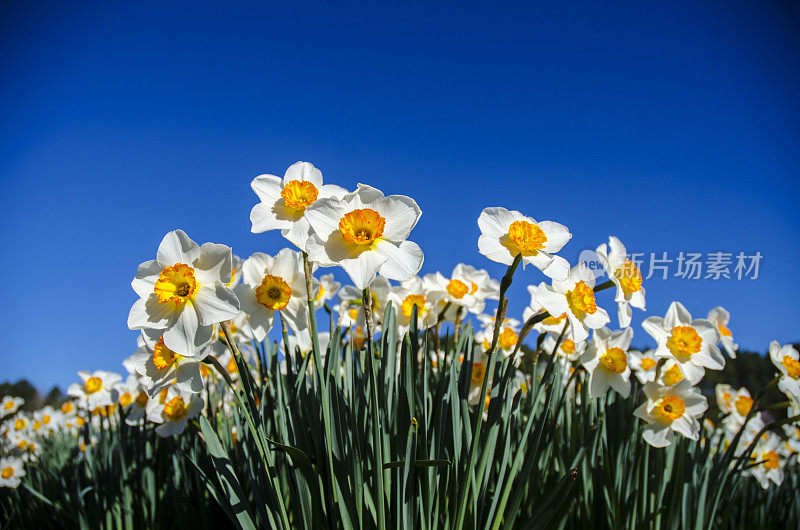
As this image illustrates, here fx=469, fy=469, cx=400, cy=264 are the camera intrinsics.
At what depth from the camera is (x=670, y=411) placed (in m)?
2.03

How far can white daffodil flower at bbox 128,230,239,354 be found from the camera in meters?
1.42

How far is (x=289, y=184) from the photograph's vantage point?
1583mm

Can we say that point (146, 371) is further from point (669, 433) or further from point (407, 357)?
point (669, 433)

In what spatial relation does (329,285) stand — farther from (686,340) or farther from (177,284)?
(686,340)

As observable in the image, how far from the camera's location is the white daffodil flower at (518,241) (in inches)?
59.1

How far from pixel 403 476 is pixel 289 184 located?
1017mm

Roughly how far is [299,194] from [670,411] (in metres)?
1.80

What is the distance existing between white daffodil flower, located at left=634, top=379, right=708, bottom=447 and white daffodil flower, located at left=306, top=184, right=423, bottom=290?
55.6 inches

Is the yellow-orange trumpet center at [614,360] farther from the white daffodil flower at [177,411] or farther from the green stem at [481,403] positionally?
the white daffodil flower at [177,411]

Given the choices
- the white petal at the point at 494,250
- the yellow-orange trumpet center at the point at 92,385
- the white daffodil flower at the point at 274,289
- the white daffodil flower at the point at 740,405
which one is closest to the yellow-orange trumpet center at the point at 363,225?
the white petal at the point at 494,250

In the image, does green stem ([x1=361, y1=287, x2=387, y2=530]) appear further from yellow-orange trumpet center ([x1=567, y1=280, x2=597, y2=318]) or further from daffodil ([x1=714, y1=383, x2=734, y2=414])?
daffodil ([x1=714, y1=383, x2=734, y2=414])

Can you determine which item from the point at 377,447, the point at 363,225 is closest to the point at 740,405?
the point at 377,447

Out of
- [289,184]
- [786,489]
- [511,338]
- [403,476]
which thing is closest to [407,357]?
[403,476]

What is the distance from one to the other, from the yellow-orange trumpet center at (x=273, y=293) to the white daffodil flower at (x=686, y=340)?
1.61 metres
